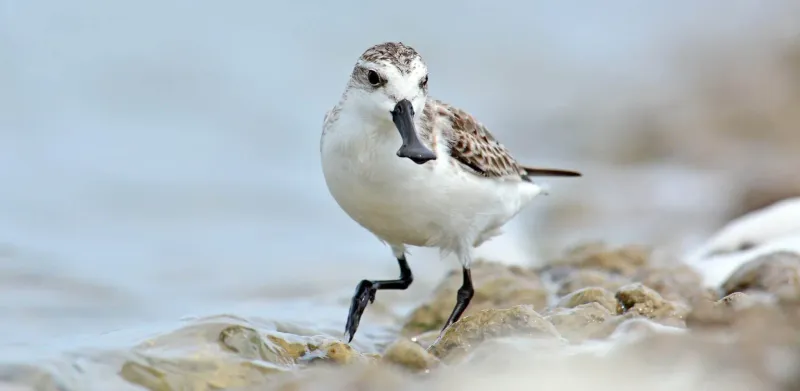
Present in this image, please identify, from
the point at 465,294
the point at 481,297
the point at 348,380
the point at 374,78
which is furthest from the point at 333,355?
the point at 481,297

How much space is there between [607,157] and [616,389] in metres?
10.0

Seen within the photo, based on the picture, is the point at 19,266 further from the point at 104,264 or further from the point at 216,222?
the point at 216,222

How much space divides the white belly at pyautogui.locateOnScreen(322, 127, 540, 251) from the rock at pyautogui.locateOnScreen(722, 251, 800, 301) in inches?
57.3

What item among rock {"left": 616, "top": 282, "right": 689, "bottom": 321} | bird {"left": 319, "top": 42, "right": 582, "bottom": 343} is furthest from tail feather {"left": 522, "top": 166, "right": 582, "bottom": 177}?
rock {"left": 616, "top": 282, "right": 689, "bottom": 321}

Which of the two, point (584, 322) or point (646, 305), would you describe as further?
point (646, 305)

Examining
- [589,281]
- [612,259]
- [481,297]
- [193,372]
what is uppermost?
[612,259]

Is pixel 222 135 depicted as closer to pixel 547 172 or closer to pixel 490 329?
pixel 547 172

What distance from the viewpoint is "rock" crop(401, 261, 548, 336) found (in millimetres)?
6965

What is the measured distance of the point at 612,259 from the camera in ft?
25.4

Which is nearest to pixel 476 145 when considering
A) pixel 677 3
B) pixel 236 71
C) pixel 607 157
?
pixel 607 157

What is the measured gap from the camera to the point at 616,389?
11.3 ft

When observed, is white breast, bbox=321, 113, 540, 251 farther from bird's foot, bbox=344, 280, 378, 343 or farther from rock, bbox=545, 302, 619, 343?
rock, bbox=545, 302, 619, 343

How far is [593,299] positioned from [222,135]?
8.36 m

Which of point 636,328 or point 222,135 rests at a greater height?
point 222,135
